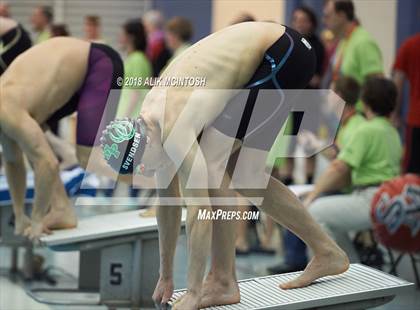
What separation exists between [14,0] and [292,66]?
12.8 m

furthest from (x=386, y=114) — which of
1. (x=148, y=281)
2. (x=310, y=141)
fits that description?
(x=148, y=281)

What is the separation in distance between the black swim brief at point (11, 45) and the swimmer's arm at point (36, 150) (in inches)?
46.1

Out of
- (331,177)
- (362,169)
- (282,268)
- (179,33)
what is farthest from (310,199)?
(179,33)

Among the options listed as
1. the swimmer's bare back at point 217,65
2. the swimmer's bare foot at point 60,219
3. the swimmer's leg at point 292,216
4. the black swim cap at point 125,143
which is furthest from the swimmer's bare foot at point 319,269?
the swimmer's bare foot at point 60,219

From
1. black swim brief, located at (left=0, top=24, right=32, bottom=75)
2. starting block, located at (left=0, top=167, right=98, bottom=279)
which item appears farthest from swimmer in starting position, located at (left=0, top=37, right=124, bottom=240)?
black swim brief, located at (left=0, top=24, right=32, bottom=75)

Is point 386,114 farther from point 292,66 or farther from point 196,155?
point 196,155

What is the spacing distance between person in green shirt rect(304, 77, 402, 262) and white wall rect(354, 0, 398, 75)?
13.1ft

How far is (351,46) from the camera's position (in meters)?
7.17

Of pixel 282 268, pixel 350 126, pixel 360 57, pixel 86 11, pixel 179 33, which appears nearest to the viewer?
pixel 282 268

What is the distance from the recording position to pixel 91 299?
6012 mm

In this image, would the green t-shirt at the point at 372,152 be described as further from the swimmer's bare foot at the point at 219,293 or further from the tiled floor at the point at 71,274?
the swimmer's bare foot at the point at 219,293

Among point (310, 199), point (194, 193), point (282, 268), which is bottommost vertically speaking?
point (282, 268)

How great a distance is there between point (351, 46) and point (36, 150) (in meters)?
2.66

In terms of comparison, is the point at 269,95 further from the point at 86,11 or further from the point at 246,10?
the point at 86,11
